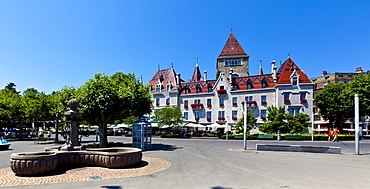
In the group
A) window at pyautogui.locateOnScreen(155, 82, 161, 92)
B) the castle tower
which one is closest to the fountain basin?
window at pyautogui.locateOnScreen(155, 82, 161, 92)

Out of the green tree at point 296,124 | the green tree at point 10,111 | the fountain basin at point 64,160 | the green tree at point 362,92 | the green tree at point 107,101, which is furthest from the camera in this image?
the green tree at point 362,92

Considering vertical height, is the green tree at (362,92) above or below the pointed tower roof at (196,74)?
below

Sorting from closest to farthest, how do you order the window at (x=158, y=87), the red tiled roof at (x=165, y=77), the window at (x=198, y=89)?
the window at (x=198, y=89) → the window at (x=158, y=87) → the red tiled roof at (x=165, y=77)

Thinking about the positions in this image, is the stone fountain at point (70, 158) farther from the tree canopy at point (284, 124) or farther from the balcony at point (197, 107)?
the balcony at point (197, 107)

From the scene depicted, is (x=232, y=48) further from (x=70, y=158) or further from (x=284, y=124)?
(x=70, y=158)

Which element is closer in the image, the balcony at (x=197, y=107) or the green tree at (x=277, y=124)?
the green tree at (x=277, y=124)

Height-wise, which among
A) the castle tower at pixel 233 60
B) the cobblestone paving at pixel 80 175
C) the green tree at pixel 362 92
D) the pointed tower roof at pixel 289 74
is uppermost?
the castle tower at pixel 233 60

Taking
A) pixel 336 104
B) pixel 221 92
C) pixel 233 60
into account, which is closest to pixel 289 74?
pixel 336 104

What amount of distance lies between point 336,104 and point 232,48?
26621 mm

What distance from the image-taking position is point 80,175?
970cm

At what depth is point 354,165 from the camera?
1208 centimetres

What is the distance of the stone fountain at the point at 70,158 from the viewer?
922 centimetres

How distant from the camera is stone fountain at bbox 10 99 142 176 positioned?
30.3 ft

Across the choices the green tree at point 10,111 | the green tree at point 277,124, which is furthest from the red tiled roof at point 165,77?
the green tree at point 10,111
